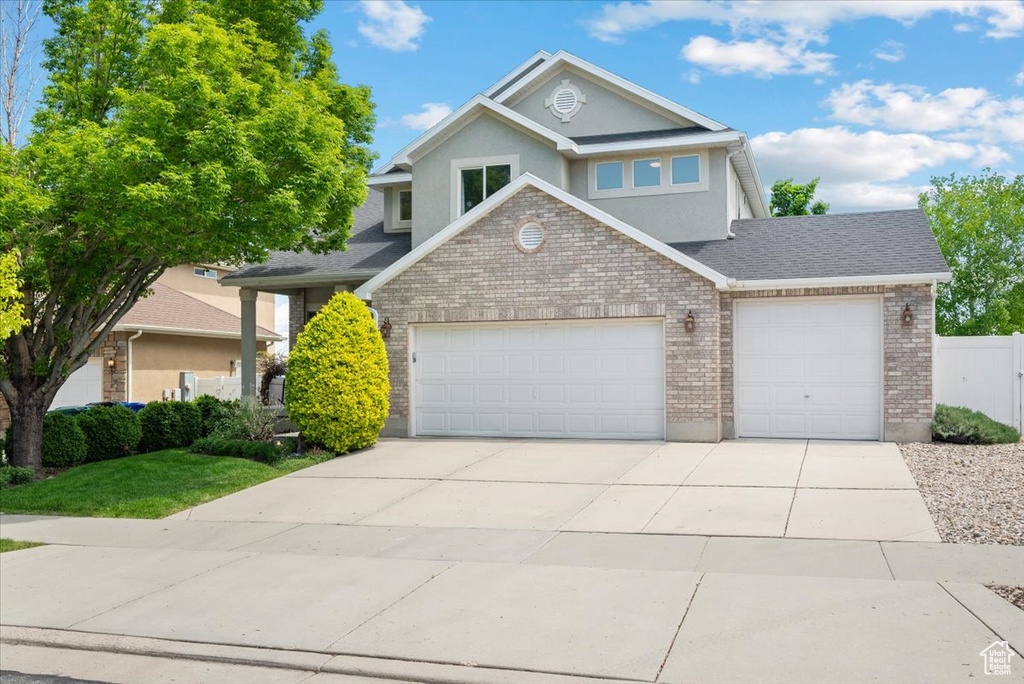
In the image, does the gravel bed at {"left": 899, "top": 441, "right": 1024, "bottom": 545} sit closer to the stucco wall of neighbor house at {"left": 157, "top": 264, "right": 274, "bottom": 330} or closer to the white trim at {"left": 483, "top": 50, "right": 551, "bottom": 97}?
the white trim at {"left": 483, "top": 50, "right": 551, "bottom": 97}

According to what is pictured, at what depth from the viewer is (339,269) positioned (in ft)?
64.3

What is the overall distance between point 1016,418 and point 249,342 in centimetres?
1593

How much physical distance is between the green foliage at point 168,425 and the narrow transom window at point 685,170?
11.0m

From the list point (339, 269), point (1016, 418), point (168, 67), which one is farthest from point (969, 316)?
point (168, 67)

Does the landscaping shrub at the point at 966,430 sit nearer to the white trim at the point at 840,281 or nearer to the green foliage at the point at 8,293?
the white trim at the point at 840,281

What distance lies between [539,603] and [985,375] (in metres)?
13.7

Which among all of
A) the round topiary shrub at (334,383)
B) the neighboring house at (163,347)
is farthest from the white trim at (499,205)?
the neighboring house at (163,347)

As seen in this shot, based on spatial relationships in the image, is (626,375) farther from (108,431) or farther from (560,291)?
(108,431)

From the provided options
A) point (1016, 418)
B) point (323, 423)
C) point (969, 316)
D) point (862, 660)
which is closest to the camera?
point (862, 660)

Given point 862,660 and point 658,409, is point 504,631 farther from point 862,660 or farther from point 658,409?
point 658,409

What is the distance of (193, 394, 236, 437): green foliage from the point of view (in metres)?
18.2

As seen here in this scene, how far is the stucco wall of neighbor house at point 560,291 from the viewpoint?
16.2m

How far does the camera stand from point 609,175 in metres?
19.9

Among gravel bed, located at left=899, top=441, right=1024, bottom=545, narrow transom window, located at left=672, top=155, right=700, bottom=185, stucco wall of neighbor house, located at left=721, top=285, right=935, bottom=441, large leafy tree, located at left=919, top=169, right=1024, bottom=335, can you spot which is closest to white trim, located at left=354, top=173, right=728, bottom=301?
narrow transom window, located at left=672, top=155, right=700, bottom=185
